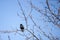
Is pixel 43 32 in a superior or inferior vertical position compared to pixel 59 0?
inferior

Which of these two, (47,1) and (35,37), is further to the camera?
(35,37)

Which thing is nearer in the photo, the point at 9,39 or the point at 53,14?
the point at 53,14

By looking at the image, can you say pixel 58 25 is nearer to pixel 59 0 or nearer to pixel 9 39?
pixel 59 0

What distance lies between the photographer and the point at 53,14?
26.8ft

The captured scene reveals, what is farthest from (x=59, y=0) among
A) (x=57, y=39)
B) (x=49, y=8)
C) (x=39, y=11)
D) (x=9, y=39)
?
(x=9, y=39)

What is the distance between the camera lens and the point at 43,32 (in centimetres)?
1015

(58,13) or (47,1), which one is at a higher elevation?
(47,1)

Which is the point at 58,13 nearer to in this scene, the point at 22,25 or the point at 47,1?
the point at 47,1

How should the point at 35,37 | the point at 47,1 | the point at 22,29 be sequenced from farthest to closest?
1. the point at 35,37
2. the point at 22,29
3. the point at 47,1

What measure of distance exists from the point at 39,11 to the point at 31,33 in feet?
7.76

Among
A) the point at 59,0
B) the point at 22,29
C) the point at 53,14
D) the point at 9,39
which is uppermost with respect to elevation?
the point at 59,0

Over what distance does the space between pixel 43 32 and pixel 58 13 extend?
8.32ft

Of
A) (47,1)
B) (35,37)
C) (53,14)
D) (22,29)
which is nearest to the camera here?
(47,1)

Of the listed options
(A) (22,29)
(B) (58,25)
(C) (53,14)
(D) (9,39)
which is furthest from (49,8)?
(D) (9,39)
